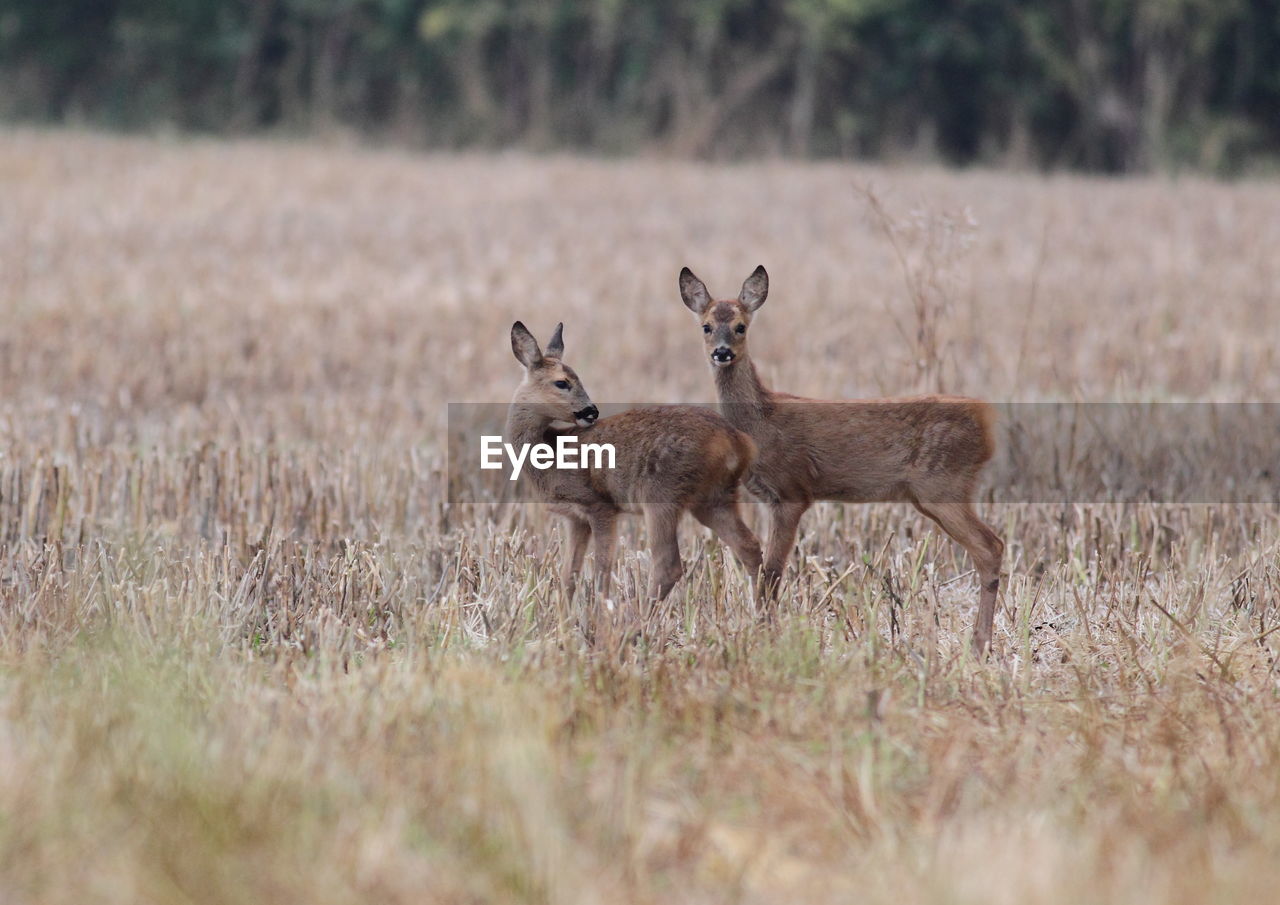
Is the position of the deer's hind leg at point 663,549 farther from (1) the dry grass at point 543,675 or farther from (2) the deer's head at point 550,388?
(2) the deer's head at point 550,388

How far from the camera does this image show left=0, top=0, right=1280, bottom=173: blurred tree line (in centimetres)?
3531

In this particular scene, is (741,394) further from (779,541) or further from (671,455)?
(779,541)

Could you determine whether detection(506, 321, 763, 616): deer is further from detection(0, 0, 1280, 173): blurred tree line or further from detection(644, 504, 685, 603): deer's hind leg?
detection(0, 0, 1280, 173): blurred tree line

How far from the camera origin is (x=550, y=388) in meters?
5.43

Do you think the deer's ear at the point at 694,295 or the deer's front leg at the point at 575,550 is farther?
the deer's front leg at the point at 575,550

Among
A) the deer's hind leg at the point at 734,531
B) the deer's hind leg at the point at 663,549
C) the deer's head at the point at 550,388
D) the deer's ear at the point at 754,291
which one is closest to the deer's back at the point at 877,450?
the deer's hind leg at the point at 734,531

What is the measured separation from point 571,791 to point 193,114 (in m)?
38.7

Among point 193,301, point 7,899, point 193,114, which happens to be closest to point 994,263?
point 193,301

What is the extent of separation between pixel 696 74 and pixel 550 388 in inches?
1249

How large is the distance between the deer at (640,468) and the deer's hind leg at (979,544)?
2.14 ft

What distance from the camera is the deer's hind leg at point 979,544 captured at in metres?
5.45

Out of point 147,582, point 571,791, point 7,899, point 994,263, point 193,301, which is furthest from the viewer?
point 994,263

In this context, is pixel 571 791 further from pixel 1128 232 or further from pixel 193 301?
pixel 1128 232

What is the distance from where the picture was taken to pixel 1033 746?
430cm
